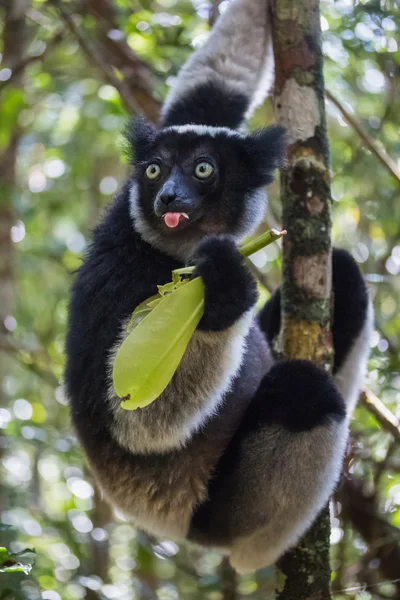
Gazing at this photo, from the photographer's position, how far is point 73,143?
6.49 meters

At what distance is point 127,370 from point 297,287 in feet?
4.31

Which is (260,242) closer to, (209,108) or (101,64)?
(209,108)

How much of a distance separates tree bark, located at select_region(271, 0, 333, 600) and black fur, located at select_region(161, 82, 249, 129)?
0.78 meters

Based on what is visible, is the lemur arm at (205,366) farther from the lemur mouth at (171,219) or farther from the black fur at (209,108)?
the black fur at (209,108)

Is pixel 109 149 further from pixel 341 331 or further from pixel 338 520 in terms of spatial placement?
pixel 338 520

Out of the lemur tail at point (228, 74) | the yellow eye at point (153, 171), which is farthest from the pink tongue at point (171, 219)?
the lemur tail at point (228, 74)

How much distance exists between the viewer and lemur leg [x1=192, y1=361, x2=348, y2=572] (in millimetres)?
2945

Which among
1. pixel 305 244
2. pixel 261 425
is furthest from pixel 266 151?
pixel 261 425

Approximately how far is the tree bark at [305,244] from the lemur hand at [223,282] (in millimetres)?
700

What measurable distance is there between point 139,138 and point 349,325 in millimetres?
1532

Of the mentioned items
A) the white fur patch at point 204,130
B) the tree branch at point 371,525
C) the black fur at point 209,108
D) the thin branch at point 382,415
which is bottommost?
the tree branch at point 371,525

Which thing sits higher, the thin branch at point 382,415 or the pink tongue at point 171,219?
the pink tongue at point 171,219

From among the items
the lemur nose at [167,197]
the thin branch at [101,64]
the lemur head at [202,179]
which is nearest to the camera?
the lemur nose at [167,197]

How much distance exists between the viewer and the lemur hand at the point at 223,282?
90.0 inches
